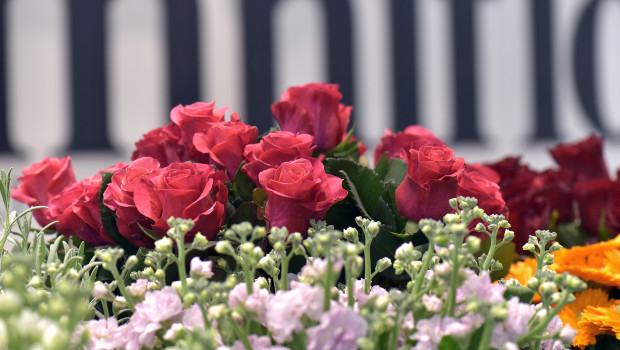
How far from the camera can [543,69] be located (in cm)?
259

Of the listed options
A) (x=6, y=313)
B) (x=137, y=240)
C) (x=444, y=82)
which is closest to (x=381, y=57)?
(x=444, y=82)

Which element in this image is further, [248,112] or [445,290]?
[248,112]

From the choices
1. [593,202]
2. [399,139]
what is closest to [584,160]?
[593,202]

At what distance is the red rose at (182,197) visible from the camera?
1.69 feet

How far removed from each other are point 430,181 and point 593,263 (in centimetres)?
28

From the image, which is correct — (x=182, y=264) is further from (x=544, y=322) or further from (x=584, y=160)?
(x=584, y=160)

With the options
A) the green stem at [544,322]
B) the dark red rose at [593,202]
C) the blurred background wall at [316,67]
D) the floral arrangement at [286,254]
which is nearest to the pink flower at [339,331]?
the floral arrangement at [286,254]

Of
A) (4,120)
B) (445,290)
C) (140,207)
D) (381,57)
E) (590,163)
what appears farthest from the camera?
(381,57)

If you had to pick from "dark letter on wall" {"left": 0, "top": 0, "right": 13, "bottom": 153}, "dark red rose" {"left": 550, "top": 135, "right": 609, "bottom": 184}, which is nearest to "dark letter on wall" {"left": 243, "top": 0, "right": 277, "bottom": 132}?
"dark letter on wall" {"left": 0, "top": 0, "right": 13, "bottom": 153}

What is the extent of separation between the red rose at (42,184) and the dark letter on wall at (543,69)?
2.19m

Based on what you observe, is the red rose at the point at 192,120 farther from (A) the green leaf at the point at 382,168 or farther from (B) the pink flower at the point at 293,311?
(B) the pink flower at the point at 293,311

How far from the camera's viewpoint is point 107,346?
43cm

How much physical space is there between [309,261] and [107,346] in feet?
0.46

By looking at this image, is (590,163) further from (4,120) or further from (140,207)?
(4,120)
